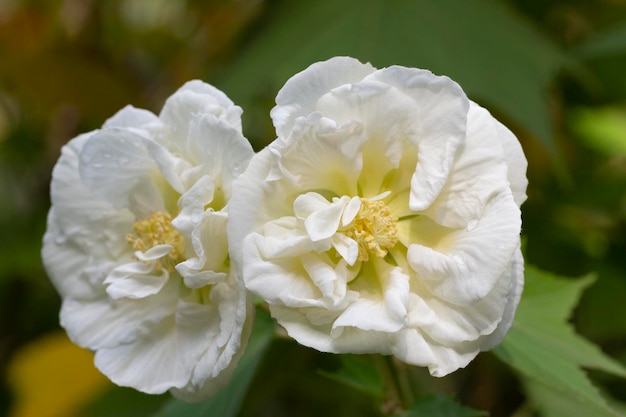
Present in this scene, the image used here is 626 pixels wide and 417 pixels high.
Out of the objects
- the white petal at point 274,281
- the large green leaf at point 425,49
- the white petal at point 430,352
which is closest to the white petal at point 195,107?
the white petal at point 274,281

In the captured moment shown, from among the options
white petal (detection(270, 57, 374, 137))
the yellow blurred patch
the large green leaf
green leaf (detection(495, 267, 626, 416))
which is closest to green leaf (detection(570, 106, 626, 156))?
the large green leaf

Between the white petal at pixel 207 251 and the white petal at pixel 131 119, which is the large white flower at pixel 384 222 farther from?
the white petal at pixel 131 119

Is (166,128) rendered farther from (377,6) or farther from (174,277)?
(377,6)

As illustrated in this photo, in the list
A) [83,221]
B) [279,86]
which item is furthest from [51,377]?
[83,221]

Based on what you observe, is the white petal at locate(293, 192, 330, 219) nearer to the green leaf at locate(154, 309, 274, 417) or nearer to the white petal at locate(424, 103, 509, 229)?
the white petal at locate(424, 103, 509, 229)

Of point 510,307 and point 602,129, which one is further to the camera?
point 602,129

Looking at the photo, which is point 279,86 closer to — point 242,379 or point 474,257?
point 242,379
